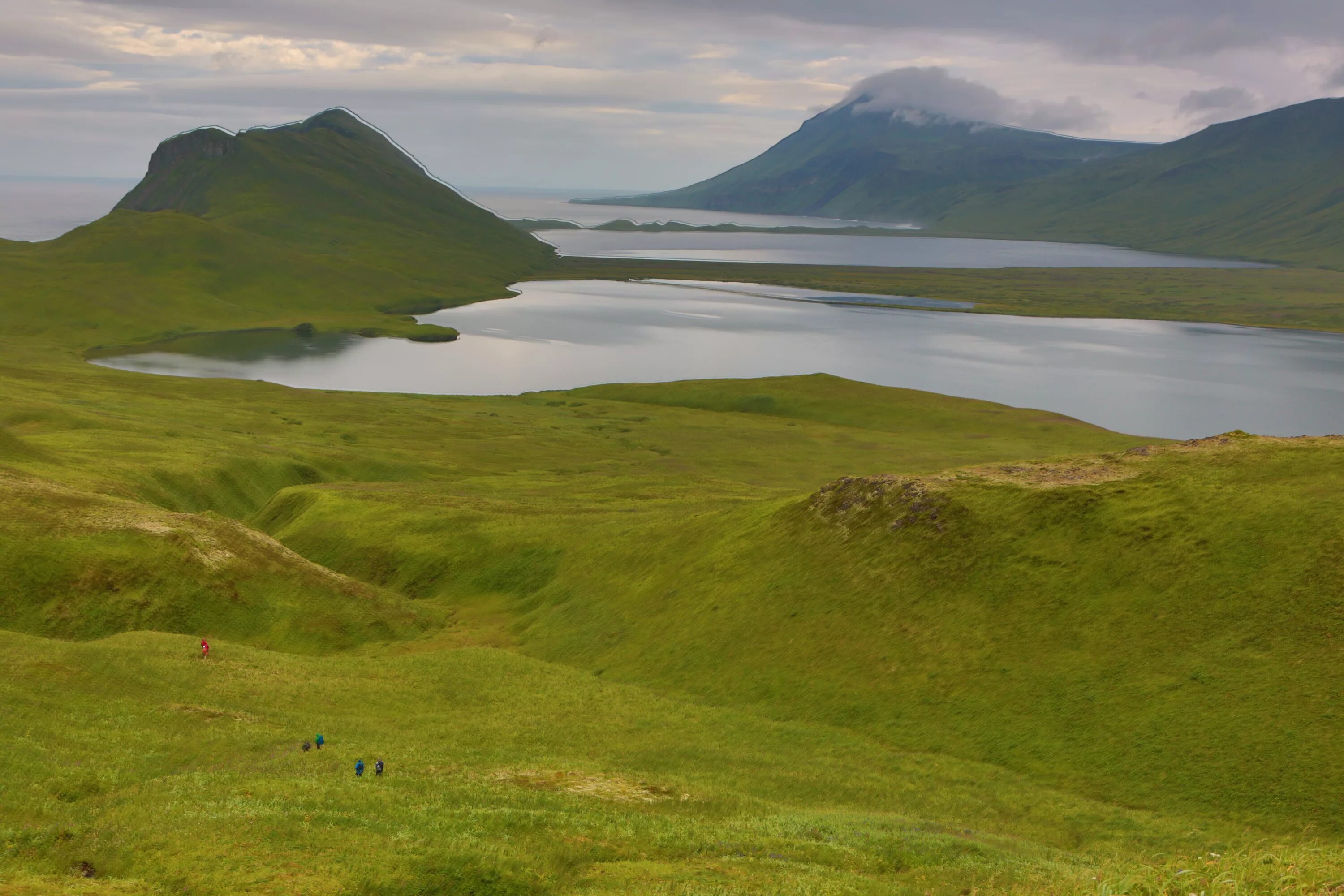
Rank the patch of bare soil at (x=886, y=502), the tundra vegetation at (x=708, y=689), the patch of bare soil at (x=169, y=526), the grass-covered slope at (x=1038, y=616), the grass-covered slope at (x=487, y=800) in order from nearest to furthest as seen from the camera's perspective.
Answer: the grass-covered slope at (x=487, y=800) < the tundra vegetation at (x=708, y=689) < the grass-covered slope at (x=1038, y=616) < the patch of bare soil at (x=886, y=502) < the patch of bare soil at (x=169, y=526)

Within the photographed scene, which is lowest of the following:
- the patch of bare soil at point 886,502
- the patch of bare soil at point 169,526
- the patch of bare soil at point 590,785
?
the patch of bare soil at point 590,785

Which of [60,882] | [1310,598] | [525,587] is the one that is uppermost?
[1310,598]

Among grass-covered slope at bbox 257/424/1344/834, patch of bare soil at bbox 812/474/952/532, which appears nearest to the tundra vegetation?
grass-covered slope at bbox 257/424/1344/834

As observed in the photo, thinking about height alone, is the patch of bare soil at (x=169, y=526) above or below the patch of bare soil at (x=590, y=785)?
above

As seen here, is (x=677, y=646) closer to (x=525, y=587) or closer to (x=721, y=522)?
(x=721, y=522)

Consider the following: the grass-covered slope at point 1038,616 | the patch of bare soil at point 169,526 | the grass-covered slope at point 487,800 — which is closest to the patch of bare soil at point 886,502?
the grass-covered slope at point 1038,616

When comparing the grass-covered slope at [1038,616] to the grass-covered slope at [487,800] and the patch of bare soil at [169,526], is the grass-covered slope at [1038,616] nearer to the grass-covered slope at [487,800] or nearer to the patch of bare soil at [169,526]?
the grass-covered slope at [487,800]

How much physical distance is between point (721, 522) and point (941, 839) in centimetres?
4442

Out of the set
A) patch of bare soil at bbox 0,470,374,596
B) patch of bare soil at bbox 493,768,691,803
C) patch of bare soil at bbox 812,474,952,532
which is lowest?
patch of bare soil at bbox 493,768,691,803

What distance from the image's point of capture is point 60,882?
27062 millimetres

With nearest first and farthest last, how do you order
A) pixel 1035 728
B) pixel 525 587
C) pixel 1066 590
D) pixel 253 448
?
pixel 1035 728
pixel 1066 590
pixel 525 587
pixel 253 448

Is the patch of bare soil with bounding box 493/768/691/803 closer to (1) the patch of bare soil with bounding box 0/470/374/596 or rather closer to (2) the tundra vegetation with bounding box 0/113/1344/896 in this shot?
(2) the tundra vegetation with bounding box 0/113/1344/896

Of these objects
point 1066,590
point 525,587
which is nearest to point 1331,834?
point 1066,590

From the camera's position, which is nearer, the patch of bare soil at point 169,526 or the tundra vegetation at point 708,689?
the tundra vegetation at point 708,689
